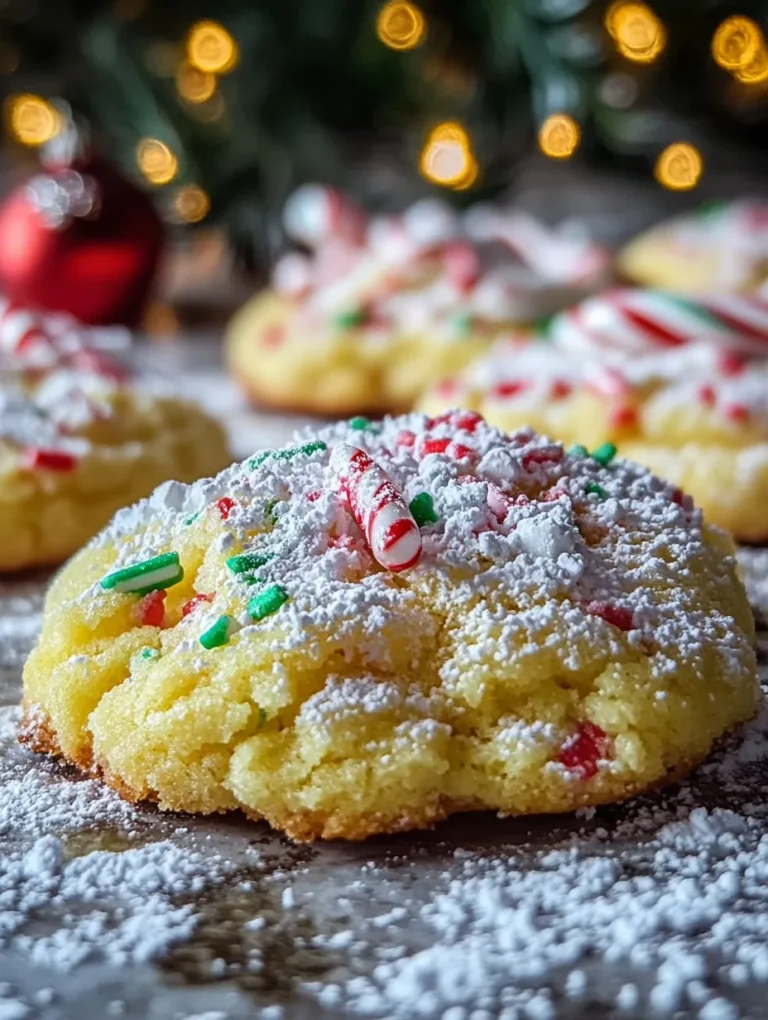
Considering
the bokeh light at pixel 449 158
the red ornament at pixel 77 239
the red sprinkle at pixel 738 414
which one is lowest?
the red sprinkle at pixel 738 414

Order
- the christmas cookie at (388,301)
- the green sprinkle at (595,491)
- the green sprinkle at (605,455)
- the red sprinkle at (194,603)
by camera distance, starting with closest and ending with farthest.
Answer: the red sprinkle at (194,603)
the green sprinkle at (595,491)
the green sprinkle at (605,455)
the christmas cookie at (388,301)

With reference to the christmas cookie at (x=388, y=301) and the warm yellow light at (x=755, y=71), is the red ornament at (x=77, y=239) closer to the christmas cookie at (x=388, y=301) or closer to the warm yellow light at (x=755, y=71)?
the christmas cookie at (x=388, y=301)

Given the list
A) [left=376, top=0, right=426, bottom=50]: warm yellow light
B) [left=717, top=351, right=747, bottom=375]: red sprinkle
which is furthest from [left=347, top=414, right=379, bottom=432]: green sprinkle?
[left=376, top=0, right=426, bottom=50]: warm yellow light

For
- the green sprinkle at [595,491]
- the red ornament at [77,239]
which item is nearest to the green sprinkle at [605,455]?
the green sprinkle at [595,491]

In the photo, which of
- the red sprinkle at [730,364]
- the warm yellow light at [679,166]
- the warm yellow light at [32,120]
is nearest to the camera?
the red sprinkle at [730,364]

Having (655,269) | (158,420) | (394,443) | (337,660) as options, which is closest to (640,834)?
(337,660)

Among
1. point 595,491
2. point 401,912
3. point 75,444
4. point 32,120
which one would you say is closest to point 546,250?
point 75,444

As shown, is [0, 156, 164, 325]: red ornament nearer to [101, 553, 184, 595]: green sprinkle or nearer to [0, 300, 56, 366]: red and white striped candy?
[0, 300, 56, 366]: red and white striped candy
